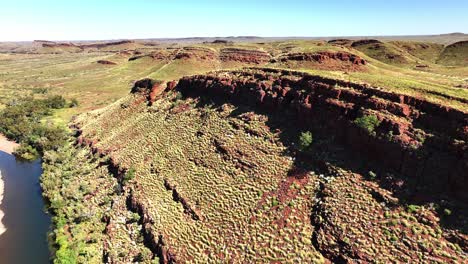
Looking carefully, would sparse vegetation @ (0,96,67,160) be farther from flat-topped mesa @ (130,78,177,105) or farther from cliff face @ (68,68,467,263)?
cliff face @ (68,68,467,263)

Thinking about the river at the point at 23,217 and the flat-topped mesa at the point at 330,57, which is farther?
the flat-topped mesa at the point at 330,57

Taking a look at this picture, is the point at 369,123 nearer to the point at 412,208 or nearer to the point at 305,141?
the point at 305,141

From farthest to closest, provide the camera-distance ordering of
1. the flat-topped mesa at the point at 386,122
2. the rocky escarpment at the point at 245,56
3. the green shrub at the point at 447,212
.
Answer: the rocky escarpment at the point at 245,56, the flat-topped mesa at the point at 386,122, the green shrub at the point at 447,212

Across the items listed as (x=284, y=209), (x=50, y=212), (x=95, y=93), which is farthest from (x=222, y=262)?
(x=95, y=93)

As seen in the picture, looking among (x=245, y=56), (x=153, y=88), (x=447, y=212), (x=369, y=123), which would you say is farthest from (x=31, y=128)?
(x=447, y=212)

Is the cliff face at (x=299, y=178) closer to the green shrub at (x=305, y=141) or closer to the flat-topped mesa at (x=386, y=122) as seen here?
the flat-topped mesa at (x=386, y=122)

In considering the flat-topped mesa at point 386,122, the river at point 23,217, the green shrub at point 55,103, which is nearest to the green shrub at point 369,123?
the flat-topped mesa at point 386,122
